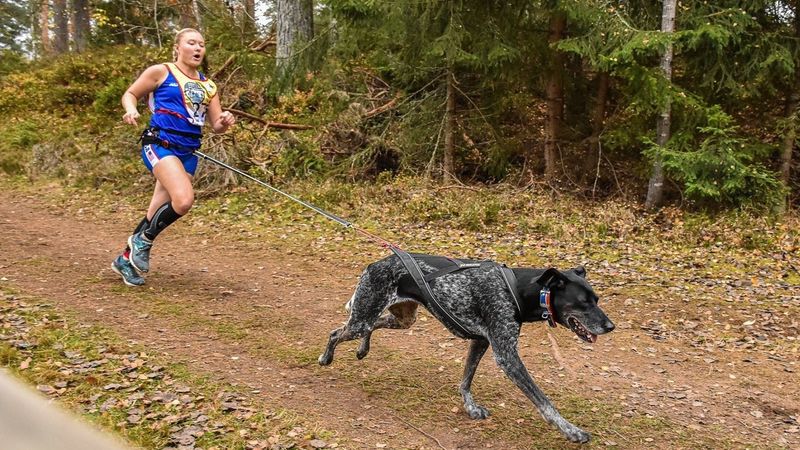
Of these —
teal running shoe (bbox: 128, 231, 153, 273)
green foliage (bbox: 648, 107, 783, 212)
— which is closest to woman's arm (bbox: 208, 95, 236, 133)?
teal running shoe (bbox: 128, 231, 153, 273)

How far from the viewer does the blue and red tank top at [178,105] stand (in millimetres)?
6270

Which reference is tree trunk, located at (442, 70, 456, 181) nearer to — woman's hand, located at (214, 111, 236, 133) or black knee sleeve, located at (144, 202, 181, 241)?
woman's hand, located at (214, 111, 236, 133)

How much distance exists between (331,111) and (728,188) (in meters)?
8.75

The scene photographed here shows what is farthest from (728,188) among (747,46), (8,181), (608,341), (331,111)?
(8,181)

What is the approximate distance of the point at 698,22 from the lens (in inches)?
420

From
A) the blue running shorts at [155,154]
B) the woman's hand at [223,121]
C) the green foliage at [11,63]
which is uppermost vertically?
the green foliage at [11,63]

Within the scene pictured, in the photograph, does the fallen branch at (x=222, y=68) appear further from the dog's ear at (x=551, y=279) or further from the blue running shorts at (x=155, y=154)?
the dog's ear at (x=551, y=279)

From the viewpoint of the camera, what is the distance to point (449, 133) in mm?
13172

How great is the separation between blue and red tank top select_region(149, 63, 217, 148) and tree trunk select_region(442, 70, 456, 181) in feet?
23.7

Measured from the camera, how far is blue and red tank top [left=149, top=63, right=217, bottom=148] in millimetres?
6270

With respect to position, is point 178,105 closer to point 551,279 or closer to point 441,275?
point 441,275

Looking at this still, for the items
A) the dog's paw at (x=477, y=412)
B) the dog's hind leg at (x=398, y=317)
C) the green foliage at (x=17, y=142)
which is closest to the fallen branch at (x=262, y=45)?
the green foliage at (x=17, y=142)

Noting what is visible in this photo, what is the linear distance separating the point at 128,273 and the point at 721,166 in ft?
32.1

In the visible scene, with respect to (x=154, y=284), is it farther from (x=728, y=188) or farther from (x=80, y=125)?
(x=80, y=125)
